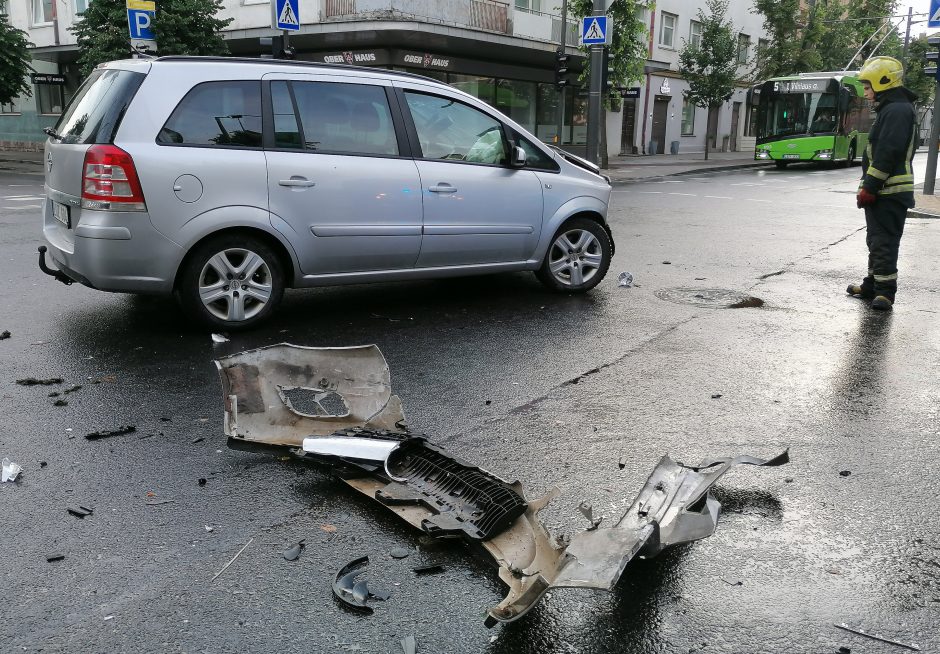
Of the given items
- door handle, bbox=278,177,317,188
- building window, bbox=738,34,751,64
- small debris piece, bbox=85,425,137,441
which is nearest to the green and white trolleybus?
building window, bbox=738,34,751,64

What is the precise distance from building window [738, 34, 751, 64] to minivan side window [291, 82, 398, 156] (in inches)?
1704

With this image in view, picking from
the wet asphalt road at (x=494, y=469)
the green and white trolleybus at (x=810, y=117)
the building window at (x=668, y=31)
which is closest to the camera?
the wet asphalt road at (x=494, y=469)

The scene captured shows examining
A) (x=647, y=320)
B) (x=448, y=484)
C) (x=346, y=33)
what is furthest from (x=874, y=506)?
(x=346, y=33)

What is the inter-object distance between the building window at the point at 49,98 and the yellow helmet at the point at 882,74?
35.0 m

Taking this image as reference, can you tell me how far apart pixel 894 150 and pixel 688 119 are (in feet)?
126

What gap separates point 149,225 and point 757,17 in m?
49.1

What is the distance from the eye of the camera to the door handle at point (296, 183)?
235 inches

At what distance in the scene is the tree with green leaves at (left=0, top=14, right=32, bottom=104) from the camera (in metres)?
26.0

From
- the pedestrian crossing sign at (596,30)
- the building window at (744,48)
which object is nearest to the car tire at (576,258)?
the pedestrian crossing sign at (596,30)

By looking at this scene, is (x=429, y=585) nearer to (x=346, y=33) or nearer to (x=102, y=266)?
(x=102, y=266)

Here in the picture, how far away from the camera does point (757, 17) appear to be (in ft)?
158

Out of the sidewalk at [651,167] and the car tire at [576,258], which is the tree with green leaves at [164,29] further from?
the car tire at [576,258]

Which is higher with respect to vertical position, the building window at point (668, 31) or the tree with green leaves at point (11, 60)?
the building window at point (668, 31)

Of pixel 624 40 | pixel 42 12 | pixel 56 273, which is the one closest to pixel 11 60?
pixel 42 12
